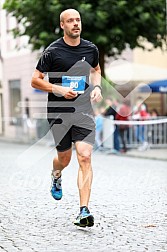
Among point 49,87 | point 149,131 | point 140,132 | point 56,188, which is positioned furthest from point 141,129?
point 49,87

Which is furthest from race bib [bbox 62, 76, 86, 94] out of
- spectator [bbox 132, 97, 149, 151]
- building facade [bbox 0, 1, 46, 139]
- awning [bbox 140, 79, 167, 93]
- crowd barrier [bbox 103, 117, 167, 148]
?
building facade [bbox 0, 1, 46, 139]

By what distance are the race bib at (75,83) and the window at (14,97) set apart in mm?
26147

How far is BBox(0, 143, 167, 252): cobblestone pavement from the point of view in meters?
5.06

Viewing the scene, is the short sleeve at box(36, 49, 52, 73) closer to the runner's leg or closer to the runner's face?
the runner's face

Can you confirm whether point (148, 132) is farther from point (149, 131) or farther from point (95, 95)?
point (95, 95)

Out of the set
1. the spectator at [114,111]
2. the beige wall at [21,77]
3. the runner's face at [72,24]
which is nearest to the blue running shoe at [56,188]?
the runner's face at [72,24]

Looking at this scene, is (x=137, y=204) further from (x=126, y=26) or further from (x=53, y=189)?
(x=126, y=26)

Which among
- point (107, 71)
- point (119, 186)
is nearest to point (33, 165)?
point (119, 186)

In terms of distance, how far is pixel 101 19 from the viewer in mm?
18891

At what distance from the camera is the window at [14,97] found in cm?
3219

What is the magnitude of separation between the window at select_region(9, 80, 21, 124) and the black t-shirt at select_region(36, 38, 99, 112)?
26080 mm

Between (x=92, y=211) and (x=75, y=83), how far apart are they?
1506mm

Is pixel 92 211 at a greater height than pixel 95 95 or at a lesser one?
lesser

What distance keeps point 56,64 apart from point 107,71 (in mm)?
18155
